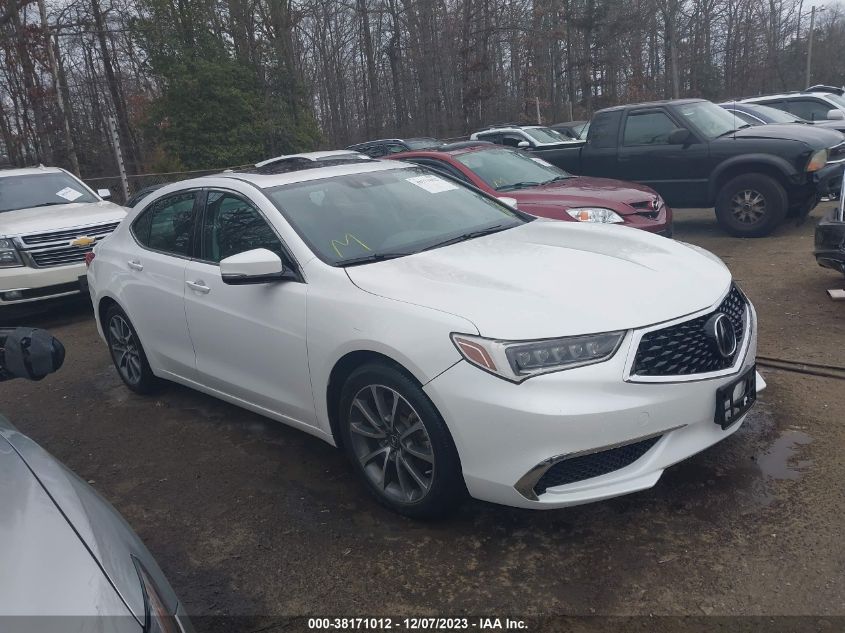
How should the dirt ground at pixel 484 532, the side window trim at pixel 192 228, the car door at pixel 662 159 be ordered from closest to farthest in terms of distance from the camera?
the dirt ground at pixel 484 532, the side window trim at pixel 192 228, the car door at pixel 662 159

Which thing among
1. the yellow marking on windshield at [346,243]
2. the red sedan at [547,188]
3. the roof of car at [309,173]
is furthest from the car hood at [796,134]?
the yellow marking on windshield at [346,243]

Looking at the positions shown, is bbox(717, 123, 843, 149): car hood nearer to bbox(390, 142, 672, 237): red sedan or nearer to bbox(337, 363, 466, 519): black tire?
bbox(390, 142, 672, 237): red sedan

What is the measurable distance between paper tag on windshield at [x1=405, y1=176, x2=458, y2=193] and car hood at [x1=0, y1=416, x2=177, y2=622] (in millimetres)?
2898

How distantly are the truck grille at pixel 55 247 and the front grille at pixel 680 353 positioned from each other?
6987 millimetres

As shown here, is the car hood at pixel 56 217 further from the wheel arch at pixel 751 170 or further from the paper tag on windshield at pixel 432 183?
the wheel arch at pixel 751 170

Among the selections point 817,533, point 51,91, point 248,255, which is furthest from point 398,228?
point 51,91

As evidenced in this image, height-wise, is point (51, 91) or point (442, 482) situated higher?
point (51, 91)

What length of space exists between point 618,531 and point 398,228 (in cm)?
196

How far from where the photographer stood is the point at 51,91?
26391 mm

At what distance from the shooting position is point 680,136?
9.11m

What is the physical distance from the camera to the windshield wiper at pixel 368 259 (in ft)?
12.1

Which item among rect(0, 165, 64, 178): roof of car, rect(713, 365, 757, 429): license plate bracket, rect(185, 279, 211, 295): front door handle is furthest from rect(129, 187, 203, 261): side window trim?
rect(0, 165, 64, 178): roof of car

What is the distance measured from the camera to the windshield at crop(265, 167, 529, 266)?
3.89 meters

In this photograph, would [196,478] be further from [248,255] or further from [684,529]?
[684,529]
